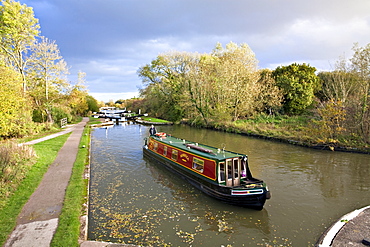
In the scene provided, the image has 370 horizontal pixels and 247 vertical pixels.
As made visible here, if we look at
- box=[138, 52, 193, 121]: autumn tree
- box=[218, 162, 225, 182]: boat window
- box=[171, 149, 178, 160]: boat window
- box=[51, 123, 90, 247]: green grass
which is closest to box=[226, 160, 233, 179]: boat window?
box=[218, 162, 225, 182]: boat window

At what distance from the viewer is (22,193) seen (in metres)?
8.15

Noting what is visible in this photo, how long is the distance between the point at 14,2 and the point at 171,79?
84.5ft

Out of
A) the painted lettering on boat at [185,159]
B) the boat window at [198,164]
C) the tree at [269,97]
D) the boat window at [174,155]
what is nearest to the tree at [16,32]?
the painted lettering on boat at [185,159]

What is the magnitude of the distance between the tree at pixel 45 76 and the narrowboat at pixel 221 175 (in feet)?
71.8

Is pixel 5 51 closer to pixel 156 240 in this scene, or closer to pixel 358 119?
pixel 156 240

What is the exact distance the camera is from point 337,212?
8094 millimetres

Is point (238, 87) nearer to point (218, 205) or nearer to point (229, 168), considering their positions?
point (229, 168)

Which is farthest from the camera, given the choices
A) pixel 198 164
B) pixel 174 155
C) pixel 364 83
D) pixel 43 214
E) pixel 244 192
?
pixel 364 83

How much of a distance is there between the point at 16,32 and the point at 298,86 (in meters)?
31.7

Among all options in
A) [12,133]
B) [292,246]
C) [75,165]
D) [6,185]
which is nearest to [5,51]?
[12,133]

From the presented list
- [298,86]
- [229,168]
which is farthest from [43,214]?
[298,86]

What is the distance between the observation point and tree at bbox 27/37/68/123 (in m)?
25.2

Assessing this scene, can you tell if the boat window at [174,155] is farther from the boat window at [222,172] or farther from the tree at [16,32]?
the tree at [16,32]

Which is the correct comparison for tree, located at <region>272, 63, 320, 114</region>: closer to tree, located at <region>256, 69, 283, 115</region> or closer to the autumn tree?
tree, located at <region>256, 69, 283, 115</region>
